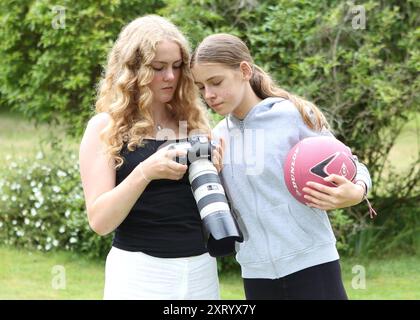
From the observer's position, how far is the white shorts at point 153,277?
321 cm

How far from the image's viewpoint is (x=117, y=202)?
3.07 metres

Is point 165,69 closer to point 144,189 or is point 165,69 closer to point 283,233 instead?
point 144,189

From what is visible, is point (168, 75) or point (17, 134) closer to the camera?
point (168, 75)

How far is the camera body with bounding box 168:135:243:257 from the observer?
118 inches

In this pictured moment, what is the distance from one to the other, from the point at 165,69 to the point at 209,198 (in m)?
0.61

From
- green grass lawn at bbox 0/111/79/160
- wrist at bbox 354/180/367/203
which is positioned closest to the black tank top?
wrist at bbox 354/180/367/203

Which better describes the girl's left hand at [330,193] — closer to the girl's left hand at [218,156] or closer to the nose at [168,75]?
the girl's left hand at [218,156]

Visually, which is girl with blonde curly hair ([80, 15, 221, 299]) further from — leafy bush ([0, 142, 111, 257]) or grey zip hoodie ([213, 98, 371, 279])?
leafy bush ([0, 142, 111, 257])

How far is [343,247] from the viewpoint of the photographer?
6477 millimetres

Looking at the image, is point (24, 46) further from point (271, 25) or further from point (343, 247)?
point (343, 247)

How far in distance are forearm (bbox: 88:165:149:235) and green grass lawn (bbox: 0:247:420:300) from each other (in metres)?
3.11

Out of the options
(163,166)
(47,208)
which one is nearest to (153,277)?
(163,166)

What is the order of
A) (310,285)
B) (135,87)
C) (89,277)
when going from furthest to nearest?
(89,277), (135,87), (310,285)

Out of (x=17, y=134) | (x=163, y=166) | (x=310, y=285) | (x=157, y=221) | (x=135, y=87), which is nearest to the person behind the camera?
(x=163, y=166)
